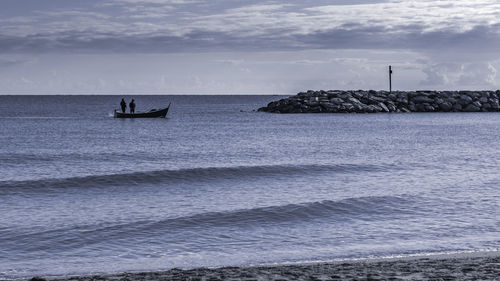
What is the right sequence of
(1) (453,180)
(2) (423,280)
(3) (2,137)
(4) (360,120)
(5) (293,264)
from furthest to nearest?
(4) (360,120), (3) (2,137), (1) (453,180), (5) (293,264), (2) (423,280)

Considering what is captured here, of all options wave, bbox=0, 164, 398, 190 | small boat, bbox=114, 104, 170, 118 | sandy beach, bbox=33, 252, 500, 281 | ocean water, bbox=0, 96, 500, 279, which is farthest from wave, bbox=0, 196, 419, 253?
small boat, bbox=114, 104, 170, 118

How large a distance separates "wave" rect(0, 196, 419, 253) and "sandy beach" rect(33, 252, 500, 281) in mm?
3274

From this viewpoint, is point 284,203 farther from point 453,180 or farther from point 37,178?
point 37,178

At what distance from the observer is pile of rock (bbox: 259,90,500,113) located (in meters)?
83.5

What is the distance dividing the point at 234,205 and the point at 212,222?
2569mm

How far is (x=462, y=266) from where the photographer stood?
34.3 feet

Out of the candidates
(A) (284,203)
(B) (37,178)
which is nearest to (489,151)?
(A) (284,203)

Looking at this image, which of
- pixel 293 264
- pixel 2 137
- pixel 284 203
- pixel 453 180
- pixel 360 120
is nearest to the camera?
pixel 293 264

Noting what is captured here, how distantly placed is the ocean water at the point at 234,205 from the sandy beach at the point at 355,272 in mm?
1185

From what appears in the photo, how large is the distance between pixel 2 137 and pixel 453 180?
117 feet

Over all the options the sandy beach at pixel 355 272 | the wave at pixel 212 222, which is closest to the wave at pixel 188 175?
the wave at pixel 212 222

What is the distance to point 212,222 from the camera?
15.9 m

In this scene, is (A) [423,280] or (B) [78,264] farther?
(B) [78,264]

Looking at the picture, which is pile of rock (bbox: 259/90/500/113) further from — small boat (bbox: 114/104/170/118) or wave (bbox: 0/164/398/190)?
wave (bbox: 0/164/398/190)
